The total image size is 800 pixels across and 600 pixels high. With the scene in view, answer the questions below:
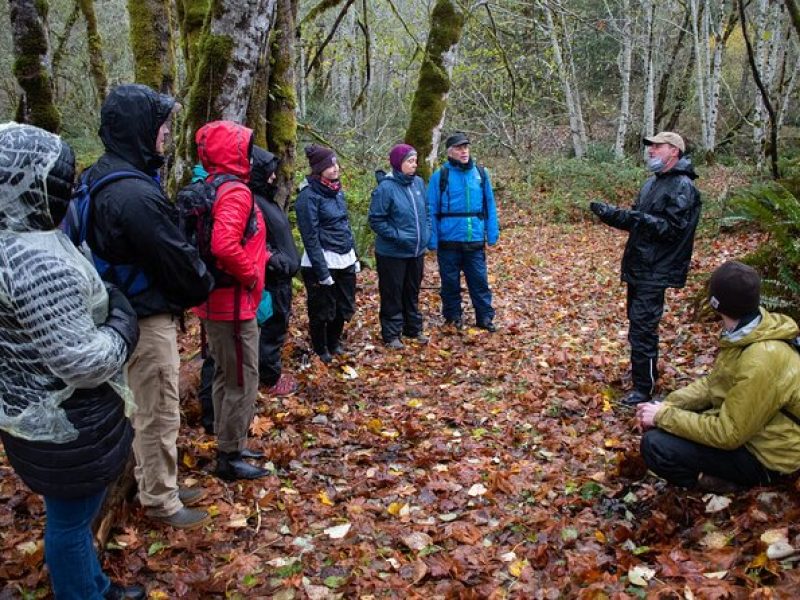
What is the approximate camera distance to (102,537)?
11.5ft

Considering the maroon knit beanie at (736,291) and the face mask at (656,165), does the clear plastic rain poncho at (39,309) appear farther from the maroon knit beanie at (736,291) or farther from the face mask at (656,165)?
the face mask at (656,165)

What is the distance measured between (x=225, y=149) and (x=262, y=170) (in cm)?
112

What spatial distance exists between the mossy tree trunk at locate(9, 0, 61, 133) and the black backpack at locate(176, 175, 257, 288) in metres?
4.26

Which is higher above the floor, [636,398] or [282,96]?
[282,96]

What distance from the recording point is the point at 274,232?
17.7 feet

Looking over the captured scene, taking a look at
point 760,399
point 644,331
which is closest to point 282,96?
point 644,331

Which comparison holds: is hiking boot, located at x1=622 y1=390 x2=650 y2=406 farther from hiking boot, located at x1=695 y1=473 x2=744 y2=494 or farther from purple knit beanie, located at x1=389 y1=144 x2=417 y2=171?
purple knit beanie, located at x1=389 y1=144 x2=417 y2=171

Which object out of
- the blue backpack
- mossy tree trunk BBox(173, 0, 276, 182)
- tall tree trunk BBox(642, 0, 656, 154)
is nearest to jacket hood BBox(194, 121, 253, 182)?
the blue backpack

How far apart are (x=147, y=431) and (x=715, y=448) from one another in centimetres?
337

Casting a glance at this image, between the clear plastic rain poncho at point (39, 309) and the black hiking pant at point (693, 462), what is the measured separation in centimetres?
320

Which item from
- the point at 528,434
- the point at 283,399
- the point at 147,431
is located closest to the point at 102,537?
the point at 147,431

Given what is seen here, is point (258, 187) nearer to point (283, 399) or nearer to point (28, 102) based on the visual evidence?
point (283, 399)

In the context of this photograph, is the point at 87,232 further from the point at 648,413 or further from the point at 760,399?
the point at 760,399

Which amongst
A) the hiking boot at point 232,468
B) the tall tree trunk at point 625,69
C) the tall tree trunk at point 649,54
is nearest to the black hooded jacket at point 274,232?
the hiking boot at point 232,468
